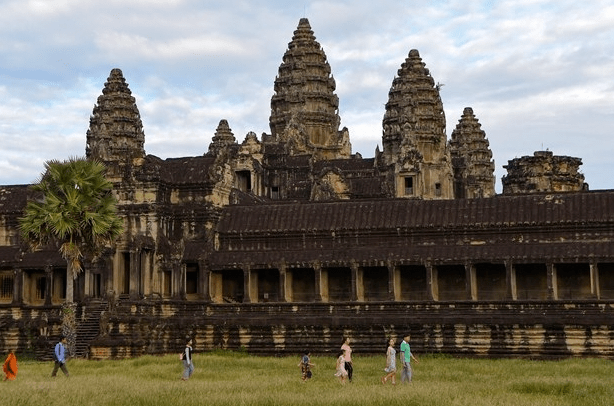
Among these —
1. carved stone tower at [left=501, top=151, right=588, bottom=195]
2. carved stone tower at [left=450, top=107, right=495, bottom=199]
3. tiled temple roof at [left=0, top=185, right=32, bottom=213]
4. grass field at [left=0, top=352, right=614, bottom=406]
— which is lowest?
grass field at [left=0, top=352, right=614, bottom=406]

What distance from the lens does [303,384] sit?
28.9 metres

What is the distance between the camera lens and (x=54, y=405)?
23.2 meters

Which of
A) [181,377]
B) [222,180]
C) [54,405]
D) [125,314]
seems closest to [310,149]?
[222,180]

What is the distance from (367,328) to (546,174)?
140 ft

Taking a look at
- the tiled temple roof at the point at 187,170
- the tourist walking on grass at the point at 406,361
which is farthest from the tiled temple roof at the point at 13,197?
the tourist walking on grass at the point at 406,361

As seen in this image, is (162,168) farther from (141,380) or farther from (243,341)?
(141,380)

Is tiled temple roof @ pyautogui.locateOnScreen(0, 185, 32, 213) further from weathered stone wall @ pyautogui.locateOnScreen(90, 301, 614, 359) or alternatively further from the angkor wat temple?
weathered stone wall @ pyautogui.locateOnScreen(90, 301, 614, 359)

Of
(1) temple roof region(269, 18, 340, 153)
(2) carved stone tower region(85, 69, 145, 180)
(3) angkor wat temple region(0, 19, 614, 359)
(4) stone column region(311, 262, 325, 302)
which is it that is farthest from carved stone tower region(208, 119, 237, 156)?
(4) stone column region(311, 262, 325, 302)

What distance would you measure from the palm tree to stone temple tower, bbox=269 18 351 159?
49619mm

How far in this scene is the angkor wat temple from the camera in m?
40.8

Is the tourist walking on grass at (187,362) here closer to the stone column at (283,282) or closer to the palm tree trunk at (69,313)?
the palm tree trunk at (69,313)

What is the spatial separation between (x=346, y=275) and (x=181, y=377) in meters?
14.6

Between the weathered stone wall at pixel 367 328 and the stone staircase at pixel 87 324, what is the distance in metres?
0.84

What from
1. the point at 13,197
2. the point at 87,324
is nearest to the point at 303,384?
the point at 87,324
